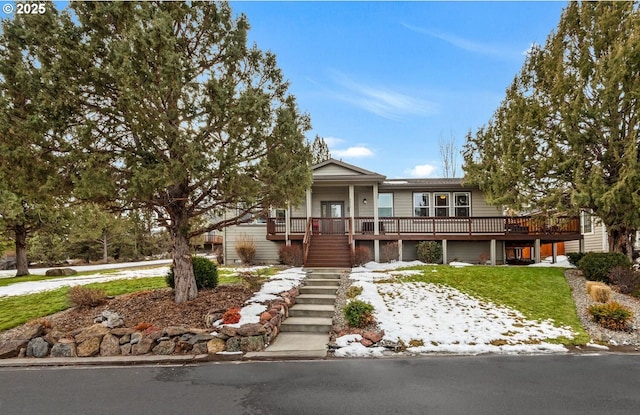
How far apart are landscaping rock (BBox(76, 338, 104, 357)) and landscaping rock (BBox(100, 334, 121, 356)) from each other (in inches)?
3.3

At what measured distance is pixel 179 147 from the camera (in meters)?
6.71

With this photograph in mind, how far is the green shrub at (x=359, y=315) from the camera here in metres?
7.52

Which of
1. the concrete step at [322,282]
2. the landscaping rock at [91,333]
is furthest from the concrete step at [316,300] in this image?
the landscaping rock at [91,333]

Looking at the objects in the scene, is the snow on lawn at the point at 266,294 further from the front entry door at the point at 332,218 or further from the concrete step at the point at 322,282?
the front entry door at the point at 332,218

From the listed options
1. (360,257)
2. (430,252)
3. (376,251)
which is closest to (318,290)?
(360,257)

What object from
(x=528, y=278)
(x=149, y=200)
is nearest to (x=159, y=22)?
(x=149, y=200)

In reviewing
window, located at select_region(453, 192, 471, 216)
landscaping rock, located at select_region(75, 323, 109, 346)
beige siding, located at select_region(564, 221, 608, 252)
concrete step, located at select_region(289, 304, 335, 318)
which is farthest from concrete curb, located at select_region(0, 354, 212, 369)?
beige siding, located at select_region(564, 221, 608, 252)

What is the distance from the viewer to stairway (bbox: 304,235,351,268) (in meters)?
15.7

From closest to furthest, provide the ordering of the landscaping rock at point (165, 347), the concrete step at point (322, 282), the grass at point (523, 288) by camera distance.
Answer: the landscaping rock at point (165, 347), the grass at point (523, 288), the concrete step at point (322, 282)

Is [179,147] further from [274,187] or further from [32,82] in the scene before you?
[32,82]

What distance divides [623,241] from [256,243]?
15479mm

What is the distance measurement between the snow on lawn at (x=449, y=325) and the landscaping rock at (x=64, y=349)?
16.5 feet

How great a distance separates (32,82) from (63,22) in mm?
1297

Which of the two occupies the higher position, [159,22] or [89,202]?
[159,22]
